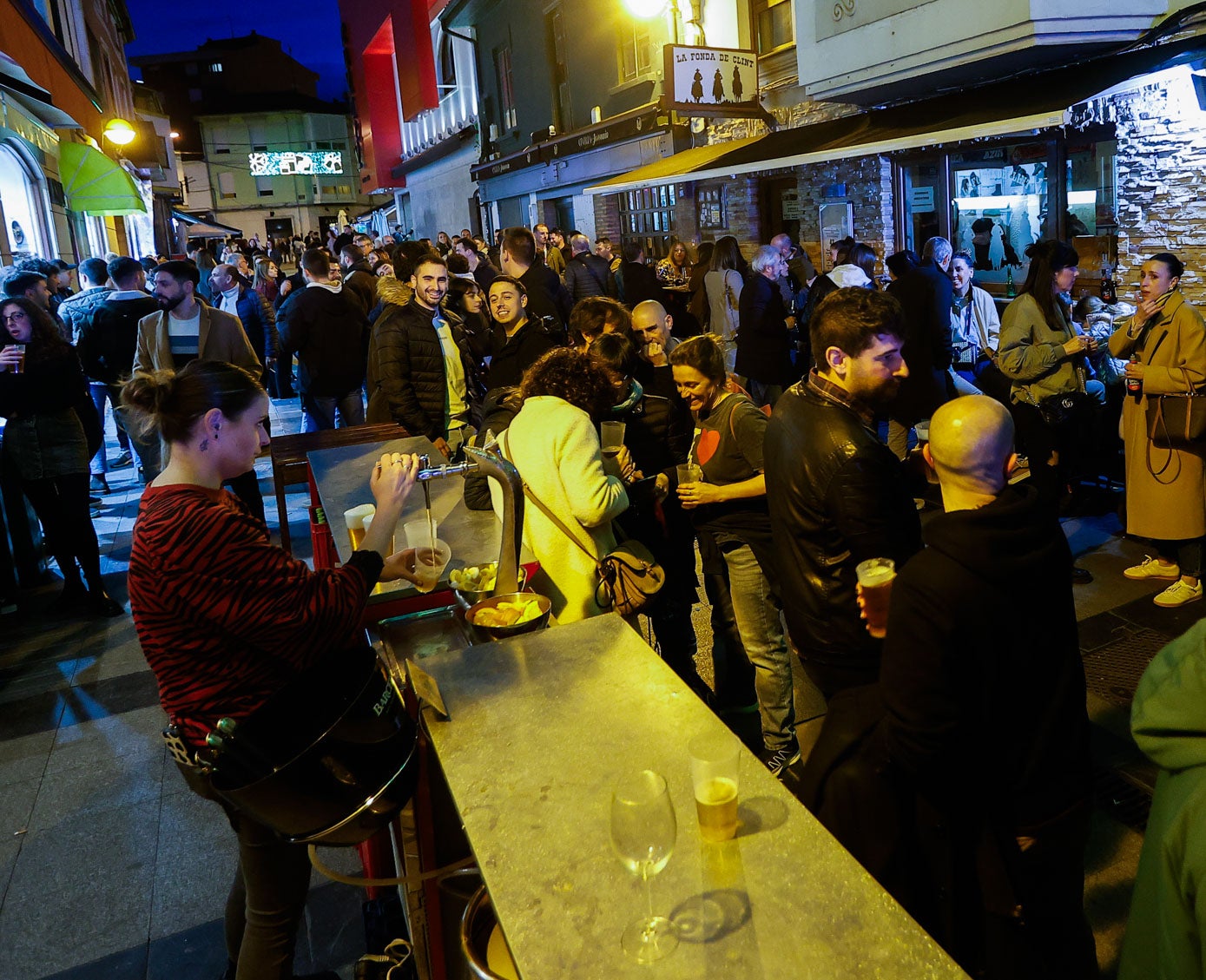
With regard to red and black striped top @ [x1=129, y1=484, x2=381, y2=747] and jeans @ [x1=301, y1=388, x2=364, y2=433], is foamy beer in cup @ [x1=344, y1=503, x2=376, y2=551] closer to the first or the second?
red and black striped top @ [x1=129, y1=484, x2=381, y2=747]

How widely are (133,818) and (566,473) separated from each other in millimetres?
2560

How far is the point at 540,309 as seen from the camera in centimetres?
828

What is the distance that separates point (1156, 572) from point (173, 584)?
18.7 feet

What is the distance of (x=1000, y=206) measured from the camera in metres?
9.38

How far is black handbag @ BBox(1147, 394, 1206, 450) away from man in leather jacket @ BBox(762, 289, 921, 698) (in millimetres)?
2982

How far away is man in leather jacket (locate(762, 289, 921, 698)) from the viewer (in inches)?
118

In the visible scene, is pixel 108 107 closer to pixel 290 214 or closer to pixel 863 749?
pixel 863 749

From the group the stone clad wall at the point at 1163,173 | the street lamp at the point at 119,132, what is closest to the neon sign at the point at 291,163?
the street lamp at the point at 119,132

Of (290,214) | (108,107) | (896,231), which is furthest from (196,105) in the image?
(896,231)

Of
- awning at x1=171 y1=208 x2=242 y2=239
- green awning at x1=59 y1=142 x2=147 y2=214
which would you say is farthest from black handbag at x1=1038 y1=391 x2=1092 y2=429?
awning at x1=171 y1=208 x2=242 y2=239

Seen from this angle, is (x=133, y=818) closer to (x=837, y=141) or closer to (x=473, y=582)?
(x=473, y=582)

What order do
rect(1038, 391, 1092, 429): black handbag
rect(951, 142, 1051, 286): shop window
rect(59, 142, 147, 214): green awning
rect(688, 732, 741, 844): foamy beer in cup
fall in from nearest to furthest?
rect(688, 732, 741, 844): foamy beer in cup < rect(1038, 391, 1092, 429): black handbag < rect(951, 142, 1051, 286): shop window < rect(59, 142, 147, 214): green awning

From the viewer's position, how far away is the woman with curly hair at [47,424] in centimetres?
600

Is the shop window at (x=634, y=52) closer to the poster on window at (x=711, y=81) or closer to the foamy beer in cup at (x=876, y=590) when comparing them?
the poster on window at (x=711, y=81)
